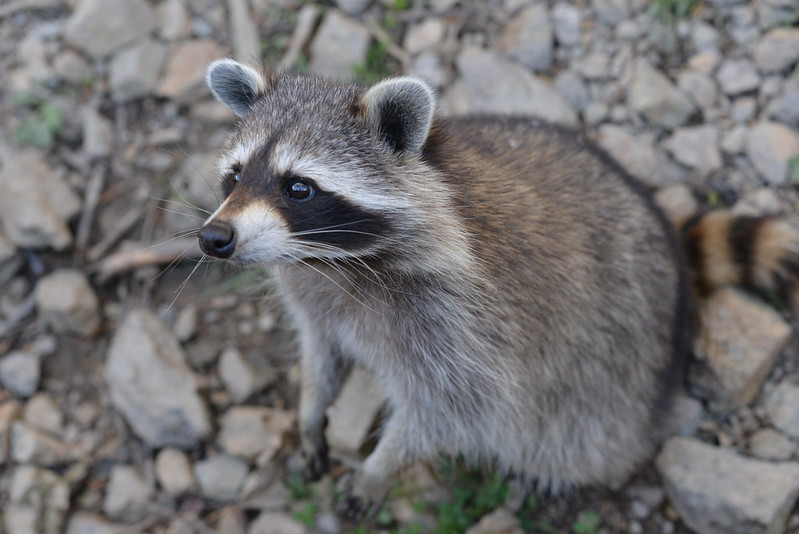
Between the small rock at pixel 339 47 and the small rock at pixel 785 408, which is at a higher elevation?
the small rock at pixel 339 47

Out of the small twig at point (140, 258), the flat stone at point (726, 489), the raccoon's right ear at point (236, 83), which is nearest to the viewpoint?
the raccoon's right ear at point (236, 83)

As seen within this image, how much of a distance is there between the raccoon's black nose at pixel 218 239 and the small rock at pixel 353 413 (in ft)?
4.36

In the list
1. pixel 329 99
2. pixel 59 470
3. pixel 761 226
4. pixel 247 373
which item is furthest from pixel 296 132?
pixel 59 470

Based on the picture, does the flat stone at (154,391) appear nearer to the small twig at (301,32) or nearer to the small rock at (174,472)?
the small rock at (174,472)

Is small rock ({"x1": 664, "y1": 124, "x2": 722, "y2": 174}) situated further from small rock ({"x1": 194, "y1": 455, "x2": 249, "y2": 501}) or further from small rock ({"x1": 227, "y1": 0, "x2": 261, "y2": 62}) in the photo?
small rock ({"x1": 194, "y1": 455, "x2": 249, "y2": 501})

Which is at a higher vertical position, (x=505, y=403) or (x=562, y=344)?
(x=562, y=344)

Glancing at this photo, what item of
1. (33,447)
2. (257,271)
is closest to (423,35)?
(257,271)

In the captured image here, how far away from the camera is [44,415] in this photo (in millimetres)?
3535

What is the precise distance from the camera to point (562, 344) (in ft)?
8.89

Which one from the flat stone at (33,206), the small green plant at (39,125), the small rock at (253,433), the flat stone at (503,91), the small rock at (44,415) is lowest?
the small rock at (44,415)

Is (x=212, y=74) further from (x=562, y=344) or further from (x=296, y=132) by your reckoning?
(x=562, y=344)

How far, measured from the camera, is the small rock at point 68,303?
3.60 m

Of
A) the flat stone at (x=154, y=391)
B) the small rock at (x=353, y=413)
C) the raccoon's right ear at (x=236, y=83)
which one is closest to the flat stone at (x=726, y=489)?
the small rock at (x=353, y=413)

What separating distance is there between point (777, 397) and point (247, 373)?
94.0 inches
